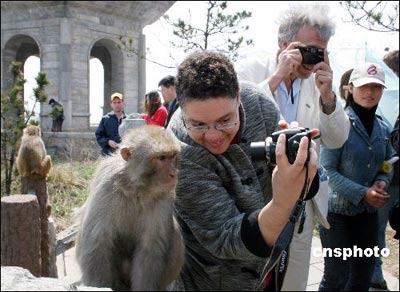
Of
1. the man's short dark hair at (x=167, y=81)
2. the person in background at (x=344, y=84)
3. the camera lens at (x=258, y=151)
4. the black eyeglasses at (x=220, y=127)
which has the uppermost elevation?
the man's short dark hair at (x=167, y=81)

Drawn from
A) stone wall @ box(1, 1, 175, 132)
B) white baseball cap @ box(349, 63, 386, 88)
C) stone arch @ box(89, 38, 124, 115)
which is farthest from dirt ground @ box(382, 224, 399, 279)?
stone arch @ box(89, 38, 124, 115)

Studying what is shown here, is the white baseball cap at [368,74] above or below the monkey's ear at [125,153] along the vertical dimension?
above

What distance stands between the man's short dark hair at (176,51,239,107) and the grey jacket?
17cm

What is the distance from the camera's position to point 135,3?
14688 mm

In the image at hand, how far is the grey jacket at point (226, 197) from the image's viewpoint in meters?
1.25

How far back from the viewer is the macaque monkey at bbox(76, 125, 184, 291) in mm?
1577

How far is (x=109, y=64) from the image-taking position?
1775 cm

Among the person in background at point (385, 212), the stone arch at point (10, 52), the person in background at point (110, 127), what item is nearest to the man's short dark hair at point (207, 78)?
the person in background at point (385, 212)

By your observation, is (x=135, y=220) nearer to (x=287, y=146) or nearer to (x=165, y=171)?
(x=165, y=171)

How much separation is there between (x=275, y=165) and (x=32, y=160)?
4320 millimetres

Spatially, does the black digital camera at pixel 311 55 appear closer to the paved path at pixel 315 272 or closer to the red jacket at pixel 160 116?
the paved path at pixel 315 272

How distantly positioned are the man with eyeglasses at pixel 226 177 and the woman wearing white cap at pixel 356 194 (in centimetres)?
106

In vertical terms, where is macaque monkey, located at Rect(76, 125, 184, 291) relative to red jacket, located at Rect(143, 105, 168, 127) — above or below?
below

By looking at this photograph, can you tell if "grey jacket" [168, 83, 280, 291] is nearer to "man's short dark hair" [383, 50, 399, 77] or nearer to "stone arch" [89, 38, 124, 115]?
"man's short dark hair" [383, 50, 399, 77]
